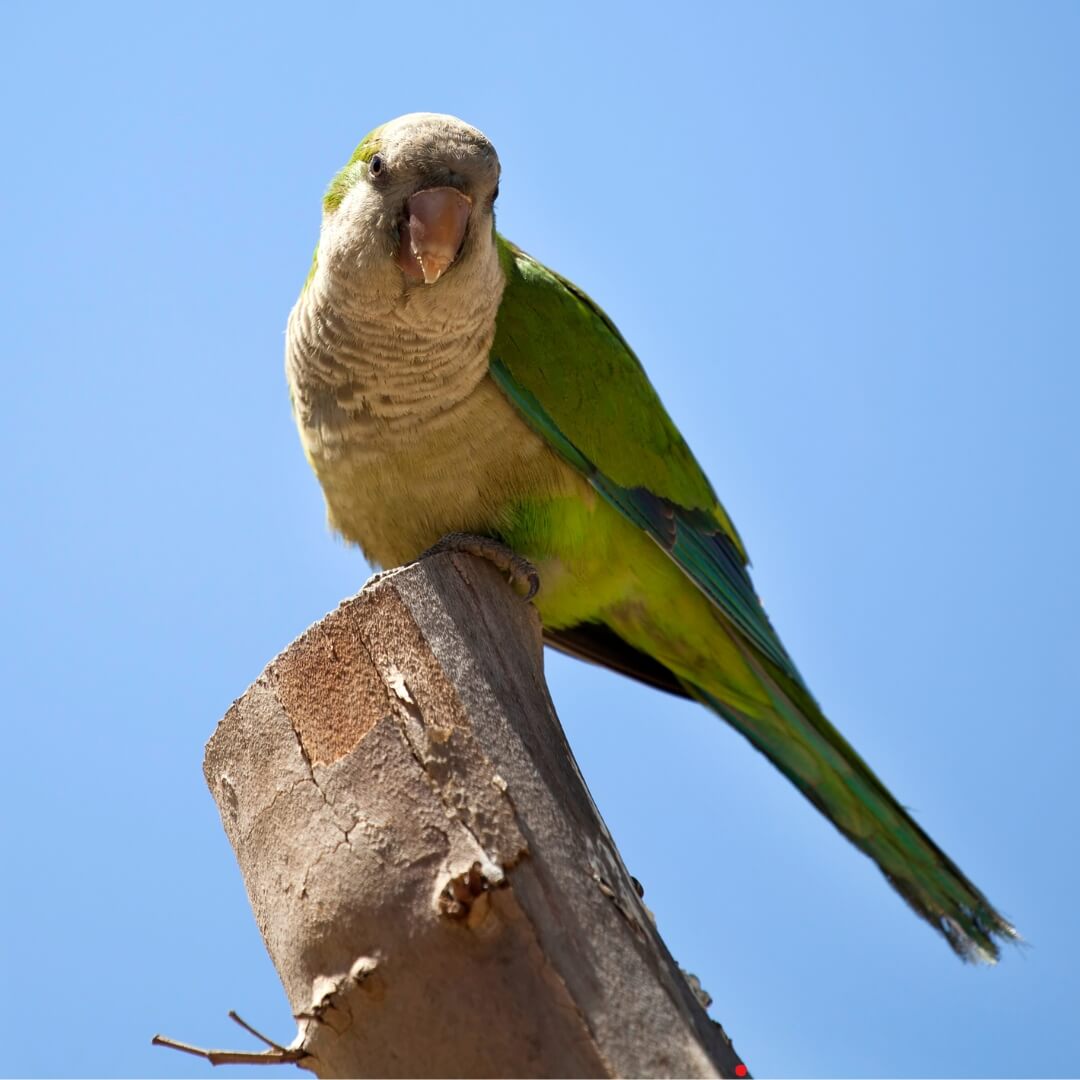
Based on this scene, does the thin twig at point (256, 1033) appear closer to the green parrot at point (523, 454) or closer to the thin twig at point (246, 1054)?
the thin twig at point (246, 1054)

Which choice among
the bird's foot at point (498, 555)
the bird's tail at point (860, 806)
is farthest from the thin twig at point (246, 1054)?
the bird's tail at point (860, 806)

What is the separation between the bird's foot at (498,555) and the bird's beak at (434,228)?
814 millimetres

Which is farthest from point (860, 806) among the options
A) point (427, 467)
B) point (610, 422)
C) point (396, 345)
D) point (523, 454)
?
point (396, 345)

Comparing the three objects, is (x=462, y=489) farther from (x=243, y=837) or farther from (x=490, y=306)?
(x=243, y=837)

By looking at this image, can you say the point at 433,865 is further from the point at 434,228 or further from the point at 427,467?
the point at 434,228

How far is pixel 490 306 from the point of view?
4047mm

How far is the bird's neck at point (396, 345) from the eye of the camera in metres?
3.82

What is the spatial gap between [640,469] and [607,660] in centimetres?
83

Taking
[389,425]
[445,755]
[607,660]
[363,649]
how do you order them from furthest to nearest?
[607,660] < [389,425] < [363,649] < [445,755]

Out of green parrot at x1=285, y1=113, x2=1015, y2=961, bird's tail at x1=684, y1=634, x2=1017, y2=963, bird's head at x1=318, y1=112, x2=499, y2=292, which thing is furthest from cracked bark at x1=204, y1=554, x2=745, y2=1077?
bird's tail at x1=684, y1=634, x2=1017, y2=963

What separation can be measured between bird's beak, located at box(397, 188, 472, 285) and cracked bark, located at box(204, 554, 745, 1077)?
3.93ft

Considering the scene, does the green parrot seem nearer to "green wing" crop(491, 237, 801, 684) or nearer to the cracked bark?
"green wing" crop(491, 237, 801, 684)

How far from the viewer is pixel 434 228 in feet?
12.0

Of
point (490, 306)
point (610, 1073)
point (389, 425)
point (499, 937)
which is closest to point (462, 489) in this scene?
point (389, 425)
